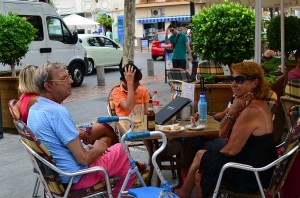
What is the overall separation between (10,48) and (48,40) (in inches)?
221

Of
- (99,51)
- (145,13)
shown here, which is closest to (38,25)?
(99,51)

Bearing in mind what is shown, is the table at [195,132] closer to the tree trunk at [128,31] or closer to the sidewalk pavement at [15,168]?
the sidewalk pavement at [15,168]

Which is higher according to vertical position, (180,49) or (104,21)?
(104,21)

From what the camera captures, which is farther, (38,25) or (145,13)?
(145,13)

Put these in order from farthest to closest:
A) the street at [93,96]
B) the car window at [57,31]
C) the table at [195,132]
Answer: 1. the car window at [57,31]
2. the street at [93,96]
3. the table at [195,132]

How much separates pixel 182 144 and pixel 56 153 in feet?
4.89

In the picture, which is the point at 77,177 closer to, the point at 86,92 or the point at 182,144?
the point at 182,144

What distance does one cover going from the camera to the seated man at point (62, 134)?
134 inches

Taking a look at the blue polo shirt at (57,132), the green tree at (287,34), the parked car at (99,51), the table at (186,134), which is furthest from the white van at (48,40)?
the blue polo shirt at (57,132)

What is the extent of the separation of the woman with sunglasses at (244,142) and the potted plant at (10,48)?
516 cm

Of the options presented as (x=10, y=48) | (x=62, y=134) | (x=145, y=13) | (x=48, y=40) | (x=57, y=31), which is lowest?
(x=62, y=134)

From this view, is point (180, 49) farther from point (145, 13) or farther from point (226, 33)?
point (145, 13)

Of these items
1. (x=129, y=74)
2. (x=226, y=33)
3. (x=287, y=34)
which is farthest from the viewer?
(x=287, y=34)

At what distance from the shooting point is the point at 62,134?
337cm
